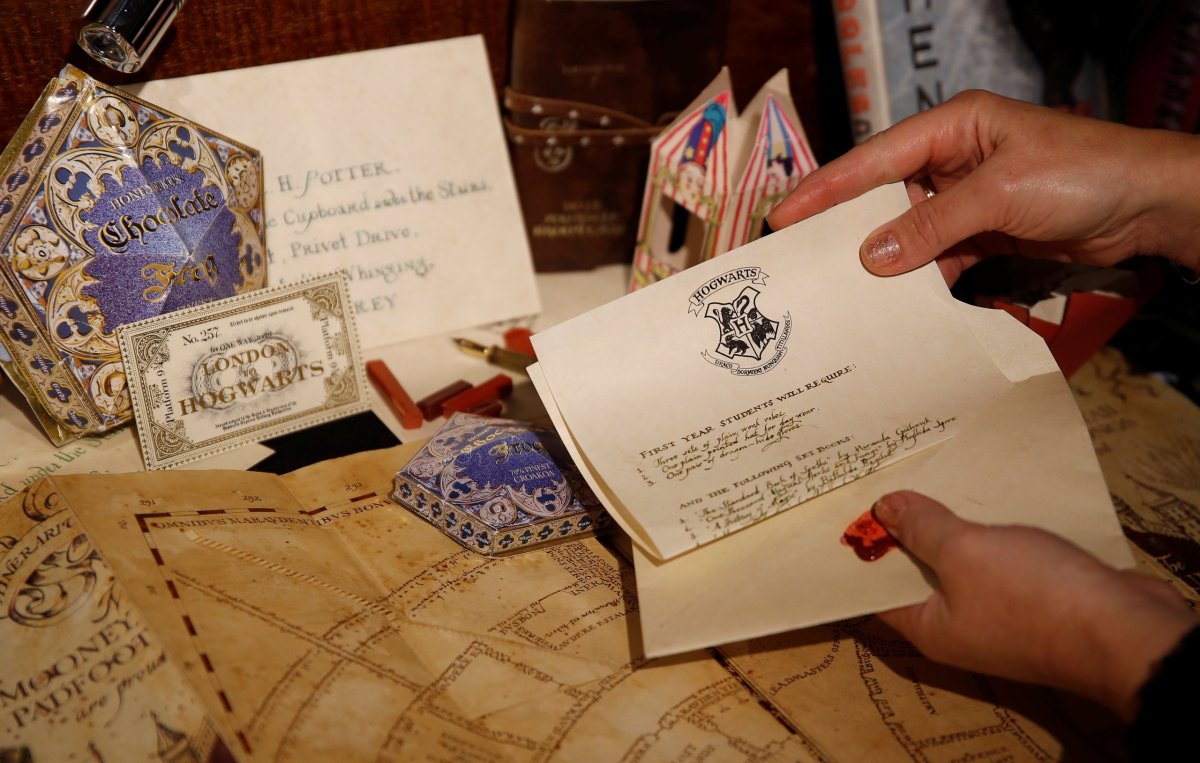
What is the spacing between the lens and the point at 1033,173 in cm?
102

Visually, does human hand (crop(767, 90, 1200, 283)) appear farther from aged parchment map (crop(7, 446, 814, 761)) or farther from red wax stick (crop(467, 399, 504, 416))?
aged parchment map (crop(7, 446, 814, 761))

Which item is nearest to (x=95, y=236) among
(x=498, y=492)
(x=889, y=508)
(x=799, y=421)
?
(x=498, y=492)

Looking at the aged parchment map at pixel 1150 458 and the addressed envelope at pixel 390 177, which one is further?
the addressed envelope at pixel 390 177

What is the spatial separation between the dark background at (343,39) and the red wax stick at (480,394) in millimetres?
480

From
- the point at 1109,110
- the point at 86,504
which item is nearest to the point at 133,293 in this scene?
the point at 86,504

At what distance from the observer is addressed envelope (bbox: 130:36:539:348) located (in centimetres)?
121

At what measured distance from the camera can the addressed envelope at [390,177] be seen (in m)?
1.21

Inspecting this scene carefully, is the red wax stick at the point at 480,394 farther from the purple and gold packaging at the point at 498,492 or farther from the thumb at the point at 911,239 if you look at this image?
the thumb at the point at 911,239

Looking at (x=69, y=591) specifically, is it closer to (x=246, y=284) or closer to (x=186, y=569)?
(x=186, y=569)

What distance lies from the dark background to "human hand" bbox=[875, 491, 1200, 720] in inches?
35.9

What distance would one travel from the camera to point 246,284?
3.77 feet

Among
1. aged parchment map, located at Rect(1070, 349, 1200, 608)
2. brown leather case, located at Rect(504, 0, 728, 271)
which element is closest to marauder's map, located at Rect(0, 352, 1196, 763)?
aged parchment map, located at Rect(1070, 349, 1200, 608)

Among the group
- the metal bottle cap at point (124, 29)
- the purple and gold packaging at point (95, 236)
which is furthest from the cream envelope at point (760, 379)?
the metal bottle cap at point (124, 29)

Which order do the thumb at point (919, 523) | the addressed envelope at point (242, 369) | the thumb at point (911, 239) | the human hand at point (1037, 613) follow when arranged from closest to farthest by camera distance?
the human hand at point (1037, 613)
the thumb at point (919, 523)
the thumb at point (911, 239)
the addressed envelope at point (242, 369)
